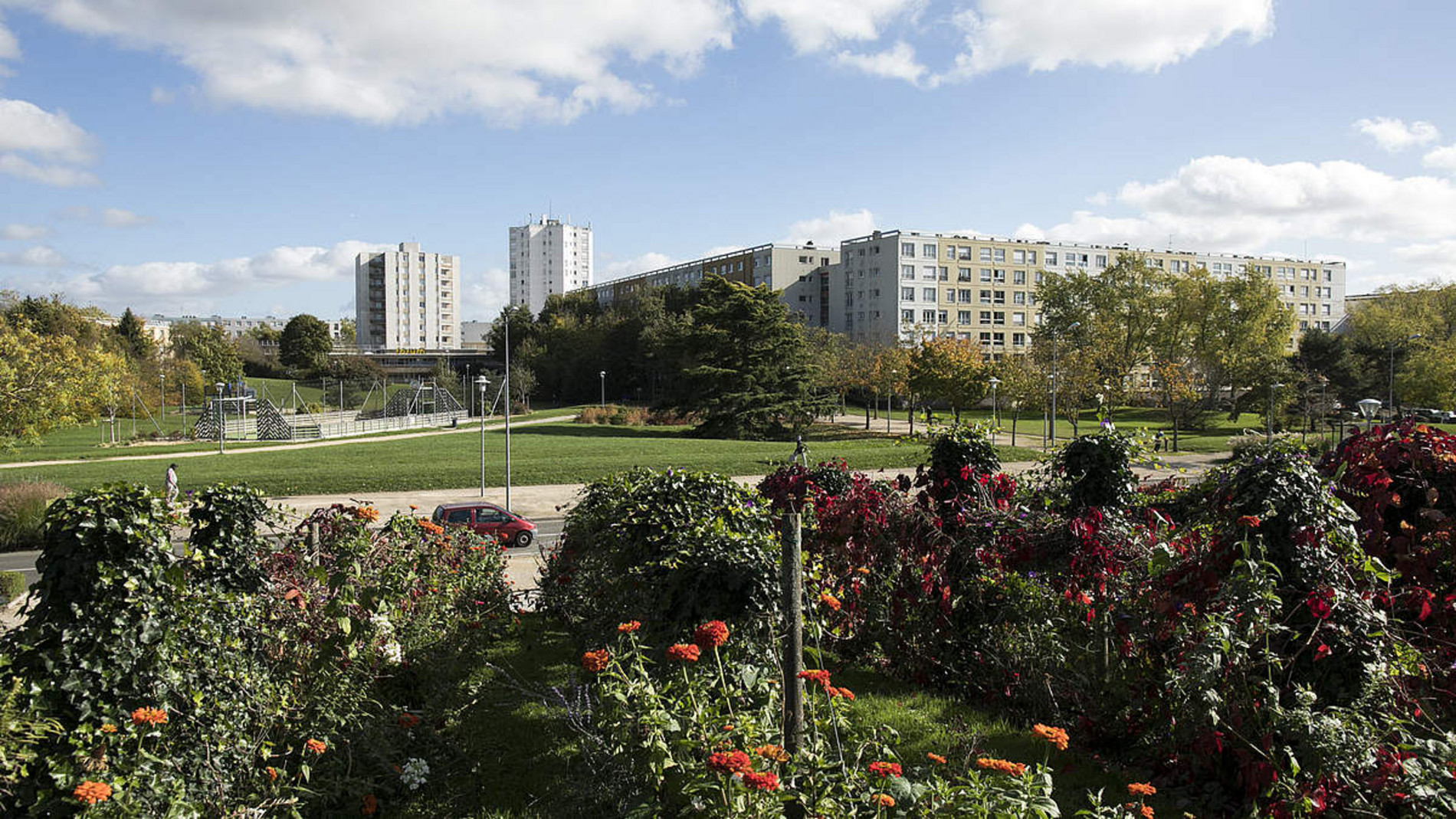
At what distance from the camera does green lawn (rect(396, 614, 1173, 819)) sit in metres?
4.95

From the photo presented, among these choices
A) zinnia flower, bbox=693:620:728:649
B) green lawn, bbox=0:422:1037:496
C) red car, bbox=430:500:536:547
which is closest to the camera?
zinnia flower, bbox=693:620:728:649

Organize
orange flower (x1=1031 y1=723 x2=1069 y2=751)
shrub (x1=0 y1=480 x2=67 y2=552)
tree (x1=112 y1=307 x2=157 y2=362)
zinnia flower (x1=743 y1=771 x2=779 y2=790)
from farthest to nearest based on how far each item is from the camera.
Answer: tree (x1=112 y1=307 x2=157 y2=362), shrub (x1=0 y1=480 x2=67 y2=552), orange flower (x1=1031 y1=723 x2=1069 y2=751), zinnia flower (x1=743 y1=771 x2=779 y2=790)

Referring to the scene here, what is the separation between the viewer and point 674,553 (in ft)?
15.2

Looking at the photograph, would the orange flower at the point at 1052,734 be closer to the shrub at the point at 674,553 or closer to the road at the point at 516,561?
the shrub at the point at 674,553

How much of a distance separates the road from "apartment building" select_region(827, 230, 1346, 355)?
58450mm

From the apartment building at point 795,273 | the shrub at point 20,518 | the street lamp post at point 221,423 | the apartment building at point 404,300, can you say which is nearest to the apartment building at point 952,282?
the apartment building at point 795,273

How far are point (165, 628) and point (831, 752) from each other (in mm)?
3247

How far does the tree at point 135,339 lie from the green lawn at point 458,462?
2511 cm

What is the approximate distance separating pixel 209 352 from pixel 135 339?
6583 millimetres

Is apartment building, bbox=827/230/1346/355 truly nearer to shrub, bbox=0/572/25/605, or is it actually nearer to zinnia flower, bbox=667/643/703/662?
shrub, bbox=0/572/25/605

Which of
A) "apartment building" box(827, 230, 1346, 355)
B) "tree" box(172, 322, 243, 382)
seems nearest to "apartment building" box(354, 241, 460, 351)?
"tree" box(172, 322, 243, 382)

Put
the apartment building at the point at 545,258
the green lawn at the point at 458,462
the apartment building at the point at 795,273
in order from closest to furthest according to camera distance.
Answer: the green lawn at the point at 458,462 < the apartment building at the point at 795,273 < the apartment building at the point at 545,258

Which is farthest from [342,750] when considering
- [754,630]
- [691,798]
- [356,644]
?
[691,798]

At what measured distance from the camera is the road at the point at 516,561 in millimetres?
15227
